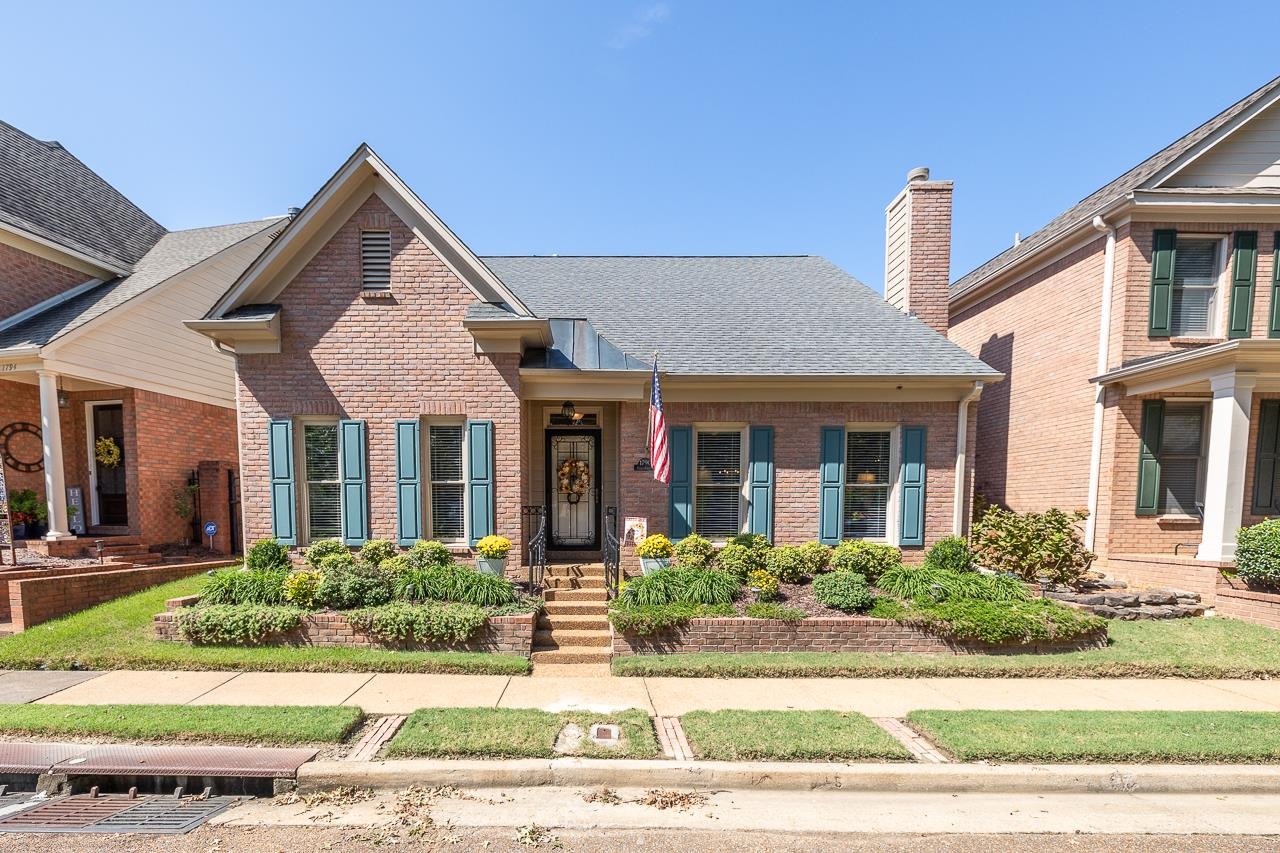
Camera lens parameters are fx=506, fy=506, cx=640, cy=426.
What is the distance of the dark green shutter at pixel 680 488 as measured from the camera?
884cm

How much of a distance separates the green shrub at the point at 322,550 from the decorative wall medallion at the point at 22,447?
7.04m

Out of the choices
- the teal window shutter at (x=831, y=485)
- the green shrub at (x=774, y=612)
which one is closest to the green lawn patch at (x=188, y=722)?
the green shrub at (x=774, y=612)

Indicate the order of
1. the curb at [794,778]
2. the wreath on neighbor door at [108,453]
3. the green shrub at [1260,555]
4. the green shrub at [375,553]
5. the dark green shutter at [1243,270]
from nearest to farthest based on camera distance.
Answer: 1. the curb at [794,778]
2. the green shrub at [1260,555]
3. the green shrub at [375,553]
4. the dark green shutter at [1243,270]
5. the wreath on neighbor door at [108,453]

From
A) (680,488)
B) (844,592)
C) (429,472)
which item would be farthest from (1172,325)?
(429,472)

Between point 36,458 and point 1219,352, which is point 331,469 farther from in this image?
point 1219,352

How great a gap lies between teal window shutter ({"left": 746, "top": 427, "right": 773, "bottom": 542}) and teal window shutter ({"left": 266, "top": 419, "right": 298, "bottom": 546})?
7470 mm

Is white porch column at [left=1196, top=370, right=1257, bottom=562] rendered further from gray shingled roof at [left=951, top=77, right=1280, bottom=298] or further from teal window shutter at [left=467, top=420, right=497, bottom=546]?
teal window shutter at [left=467, top=420, right=497, bottom=546]

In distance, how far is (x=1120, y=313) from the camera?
926 centimetres

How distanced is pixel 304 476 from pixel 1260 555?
14648mm

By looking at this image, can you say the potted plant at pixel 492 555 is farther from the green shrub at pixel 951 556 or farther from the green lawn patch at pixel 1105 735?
the green shrub at pixel 951 556

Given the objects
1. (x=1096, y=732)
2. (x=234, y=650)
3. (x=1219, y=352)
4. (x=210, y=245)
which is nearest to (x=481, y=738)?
(x=234, y=650)

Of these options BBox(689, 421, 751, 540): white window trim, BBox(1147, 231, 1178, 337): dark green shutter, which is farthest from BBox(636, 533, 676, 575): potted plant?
BBox(1147, 231, 1178, 337): dark green shutter

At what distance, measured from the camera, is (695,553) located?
8172 mm

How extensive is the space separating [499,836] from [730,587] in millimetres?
4412
